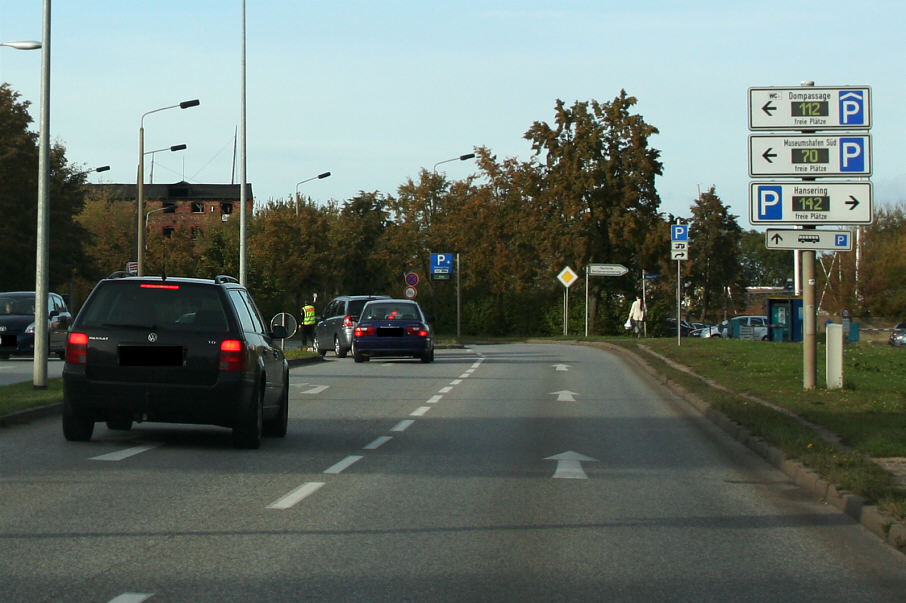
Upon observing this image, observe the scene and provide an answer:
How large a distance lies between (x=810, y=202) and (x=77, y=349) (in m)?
11.1

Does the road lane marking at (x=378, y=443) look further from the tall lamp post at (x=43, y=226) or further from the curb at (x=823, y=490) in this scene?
the tall lamp post at (x=43, y=226)

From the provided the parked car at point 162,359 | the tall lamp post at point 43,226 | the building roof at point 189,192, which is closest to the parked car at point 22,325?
the tall lamp post at point 43,226

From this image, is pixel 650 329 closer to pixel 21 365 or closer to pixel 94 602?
pixel 21 365

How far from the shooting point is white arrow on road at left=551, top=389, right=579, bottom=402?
19.2 m

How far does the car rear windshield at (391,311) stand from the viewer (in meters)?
30.7

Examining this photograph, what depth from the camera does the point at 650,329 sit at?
205 feet

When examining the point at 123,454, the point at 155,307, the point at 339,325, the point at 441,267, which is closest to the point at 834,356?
the point at 155,307

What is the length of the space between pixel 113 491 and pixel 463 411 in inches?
324

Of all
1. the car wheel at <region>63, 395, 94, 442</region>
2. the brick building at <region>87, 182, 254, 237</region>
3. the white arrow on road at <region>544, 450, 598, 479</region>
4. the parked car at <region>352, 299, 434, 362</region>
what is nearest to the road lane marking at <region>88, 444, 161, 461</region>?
the car wheel at <region>63, 395, 94, 442</region>

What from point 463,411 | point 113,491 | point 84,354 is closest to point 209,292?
point 84,354

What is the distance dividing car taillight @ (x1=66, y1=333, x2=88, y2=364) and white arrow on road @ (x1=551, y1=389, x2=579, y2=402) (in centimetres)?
918

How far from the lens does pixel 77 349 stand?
11.3 metres

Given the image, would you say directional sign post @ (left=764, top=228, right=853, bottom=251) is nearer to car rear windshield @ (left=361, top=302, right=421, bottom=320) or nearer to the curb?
the curb

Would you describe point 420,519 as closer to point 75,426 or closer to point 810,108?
point 75,426
